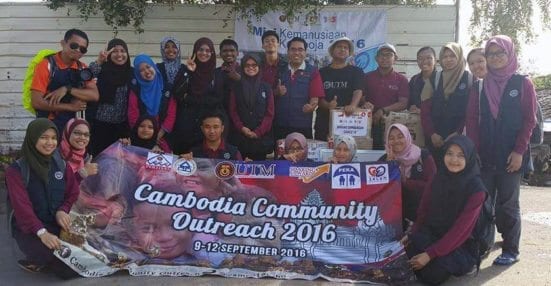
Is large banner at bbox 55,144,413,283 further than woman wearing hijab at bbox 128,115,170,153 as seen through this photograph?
No

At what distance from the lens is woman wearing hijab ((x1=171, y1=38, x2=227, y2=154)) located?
5.43 metres

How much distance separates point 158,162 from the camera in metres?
4.65

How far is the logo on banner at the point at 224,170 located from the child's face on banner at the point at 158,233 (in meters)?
0.47

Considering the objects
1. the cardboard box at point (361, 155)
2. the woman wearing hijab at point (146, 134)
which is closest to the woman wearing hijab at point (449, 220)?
the cardboard box at point (361, 155)

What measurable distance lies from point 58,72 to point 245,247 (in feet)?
8.73

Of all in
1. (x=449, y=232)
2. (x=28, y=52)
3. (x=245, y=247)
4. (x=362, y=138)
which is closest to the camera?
(x=449, y=232)

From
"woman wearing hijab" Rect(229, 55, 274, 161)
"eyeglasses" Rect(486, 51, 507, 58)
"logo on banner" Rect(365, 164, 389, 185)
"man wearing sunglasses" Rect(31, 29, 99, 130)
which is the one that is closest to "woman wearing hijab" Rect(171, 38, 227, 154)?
"woman wearing hijab" Rect(229, 55, 274, 161)

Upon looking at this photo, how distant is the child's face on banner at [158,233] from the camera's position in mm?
4309

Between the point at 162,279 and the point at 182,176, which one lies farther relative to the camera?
the point at 182,176

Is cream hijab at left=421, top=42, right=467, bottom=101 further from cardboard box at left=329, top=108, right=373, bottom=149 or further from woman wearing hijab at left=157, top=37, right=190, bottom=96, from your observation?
woman wearing hijab at left=157, top=37, right=190, bottom=96

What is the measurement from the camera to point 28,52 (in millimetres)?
9125

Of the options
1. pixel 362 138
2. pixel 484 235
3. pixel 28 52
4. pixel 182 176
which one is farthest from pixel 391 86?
pixel 28 52

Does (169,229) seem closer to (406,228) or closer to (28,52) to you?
(406,228)

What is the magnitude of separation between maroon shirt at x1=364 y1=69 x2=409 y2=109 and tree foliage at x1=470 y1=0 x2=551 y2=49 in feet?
14.8
